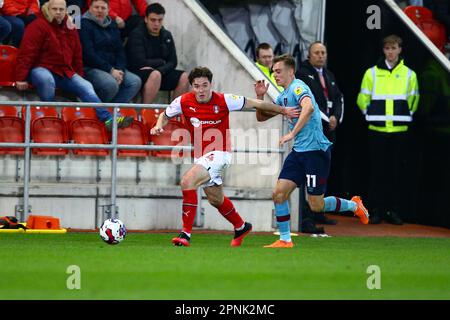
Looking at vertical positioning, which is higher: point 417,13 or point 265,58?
point 417,13

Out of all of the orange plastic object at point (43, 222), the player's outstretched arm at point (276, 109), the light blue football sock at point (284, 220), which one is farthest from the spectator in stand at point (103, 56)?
the light blue football sock at point (284, 220)

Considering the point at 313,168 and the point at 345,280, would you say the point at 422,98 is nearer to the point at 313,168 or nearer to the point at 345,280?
the point at 313,168

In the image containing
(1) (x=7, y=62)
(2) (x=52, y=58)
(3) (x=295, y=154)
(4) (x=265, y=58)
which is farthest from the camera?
(4) (x=265, y=58)

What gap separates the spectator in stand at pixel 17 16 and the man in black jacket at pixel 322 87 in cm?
373

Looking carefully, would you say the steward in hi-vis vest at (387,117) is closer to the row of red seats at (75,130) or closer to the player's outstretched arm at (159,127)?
the row of red seats at (75,130)

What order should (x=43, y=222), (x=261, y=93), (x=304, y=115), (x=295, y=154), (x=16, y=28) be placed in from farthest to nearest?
1. (x=16, y=28)
2. (x=43, y=222)
3. (x=295, y=154)
4. (x=261, y=93)
5. (x=304, y=115)

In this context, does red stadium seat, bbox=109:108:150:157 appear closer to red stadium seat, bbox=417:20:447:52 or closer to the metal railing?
the metal railing

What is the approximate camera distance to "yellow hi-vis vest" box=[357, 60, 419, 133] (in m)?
17.2

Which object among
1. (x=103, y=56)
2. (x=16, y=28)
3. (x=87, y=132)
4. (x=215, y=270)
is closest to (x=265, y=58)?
(x=103, y=56)

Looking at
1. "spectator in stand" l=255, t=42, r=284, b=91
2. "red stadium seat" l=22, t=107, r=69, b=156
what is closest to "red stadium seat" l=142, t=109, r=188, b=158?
"red stadium seat" l=22, t=107, r=69, b=156

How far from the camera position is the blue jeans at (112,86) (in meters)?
16.3

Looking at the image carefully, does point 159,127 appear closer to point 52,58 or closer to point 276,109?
point 276,109

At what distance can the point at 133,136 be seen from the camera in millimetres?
16125

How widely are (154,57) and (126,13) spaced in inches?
39.4
